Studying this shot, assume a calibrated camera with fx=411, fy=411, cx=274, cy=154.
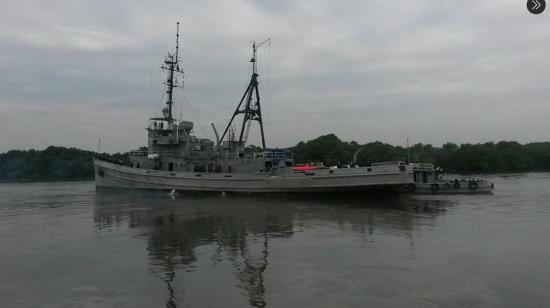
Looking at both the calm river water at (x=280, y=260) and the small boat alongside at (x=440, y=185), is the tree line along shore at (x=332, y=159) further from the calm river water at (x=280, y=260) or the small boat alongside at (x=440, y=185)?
the calm river water at (x=280, y=260)

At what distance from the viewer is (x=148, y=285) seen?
32.7 ft

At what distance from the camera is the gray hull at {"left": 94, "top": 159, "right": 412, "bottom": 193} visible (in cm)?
3177

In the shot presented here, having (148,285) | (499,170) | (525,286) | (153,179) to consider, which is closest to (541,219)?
(525,286)

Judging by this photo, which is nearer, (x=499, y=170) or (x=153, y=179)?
(x=153, y=179)

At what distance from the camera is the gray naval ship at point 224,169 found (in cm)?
3262

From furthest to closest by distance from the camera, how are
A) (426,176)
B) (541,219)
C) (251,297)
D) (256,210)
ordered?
(426,176) < (256,210) < (541,219) < (251,297)

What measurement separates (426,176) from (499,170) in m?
79.1

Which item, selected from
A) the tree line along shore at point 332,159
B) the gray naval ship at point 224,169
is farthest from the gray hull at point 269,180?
the tree line along shore at point 332,159

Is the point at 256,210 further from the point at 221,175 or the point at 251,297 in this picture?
the point at 251,297

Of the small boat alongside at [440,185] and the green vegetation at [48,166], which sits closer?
the small boat alongside at [440,185]

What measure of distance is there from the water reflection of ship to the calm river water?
0.08 m

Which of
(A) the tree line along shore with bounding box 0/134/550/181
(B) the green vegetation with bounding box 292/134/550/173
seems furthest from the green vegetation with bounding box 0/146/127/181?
(B) the green vegetation with bounding box 292/134/550/173

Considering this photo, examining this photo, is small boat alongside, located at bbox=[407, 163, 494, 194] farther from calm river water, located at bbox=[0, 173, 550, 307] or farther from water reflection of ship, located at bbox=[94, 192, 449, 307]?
calm river water, located at bbox=[0, 173, 550, 307]

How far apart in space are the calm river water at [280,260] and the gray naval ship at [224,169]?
9.51 meters
